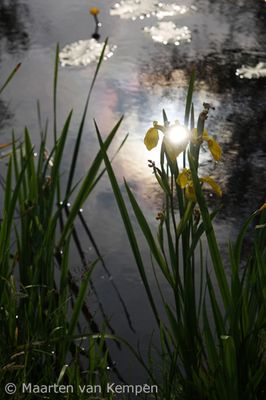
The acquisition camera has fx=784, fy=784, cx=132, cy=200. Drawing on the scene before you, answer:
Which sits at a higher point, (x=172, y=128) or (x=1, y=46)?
(x=172, y=128)

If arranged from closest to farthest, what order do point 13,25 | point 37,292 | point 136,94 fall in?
point 37,292, point 136,94, point 13,25

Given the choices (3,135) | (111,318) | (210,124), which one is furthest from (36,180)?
(210,124)

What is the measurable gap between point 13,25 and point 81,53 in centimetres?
45

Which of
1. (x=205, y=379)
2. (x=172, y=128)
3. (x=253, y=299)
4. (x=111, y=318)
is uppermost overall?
(x=172, y=128)

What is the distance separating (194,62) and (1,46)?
2.40ft

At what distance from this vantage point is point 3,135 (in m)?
2.33

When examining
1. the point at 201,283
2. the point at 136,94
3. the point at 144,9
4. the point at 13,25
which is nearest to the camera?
the point at 201,283

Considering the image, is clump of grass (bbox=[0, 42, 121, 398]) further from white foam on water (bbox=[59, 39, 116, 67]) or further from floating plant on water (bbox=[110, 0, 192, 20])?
floating plant on water (bbox=[110, 0, 192, 20])

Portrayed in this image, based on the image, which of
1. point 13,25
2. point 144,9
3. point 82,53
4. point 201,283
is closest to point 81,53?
point 82,53

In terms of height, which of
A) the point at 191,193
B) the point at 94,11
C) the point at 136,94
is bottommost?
the point at 136,94

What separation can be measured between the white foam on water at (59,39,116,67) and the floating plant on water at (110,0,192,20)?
36 cm

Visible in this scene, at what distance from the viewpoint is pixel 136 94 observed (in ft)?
8.51

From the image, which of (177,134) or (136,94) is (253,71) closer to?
(136,94)

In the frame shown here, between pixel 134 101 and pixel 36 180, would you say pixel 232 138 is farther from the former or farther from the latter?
pixel 36 180
